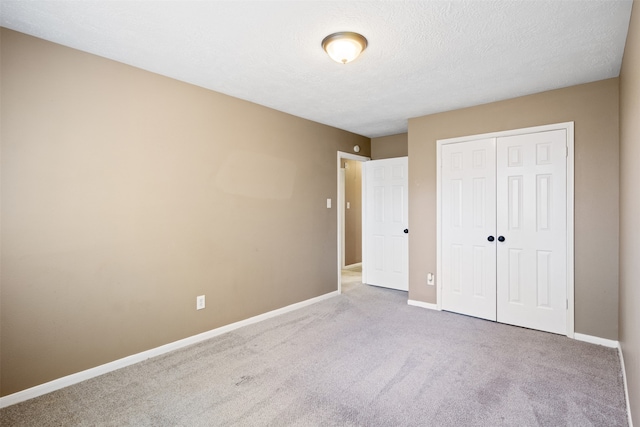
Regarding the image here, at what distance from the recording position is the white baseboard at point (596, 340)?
2850mm

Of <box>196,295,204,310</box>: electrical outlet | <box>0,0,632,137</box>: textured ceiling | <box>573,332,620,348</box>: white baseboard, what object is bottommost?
<box>573,332,620,348</box>: white baseboard

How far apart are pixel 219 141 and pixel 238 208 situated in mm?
707

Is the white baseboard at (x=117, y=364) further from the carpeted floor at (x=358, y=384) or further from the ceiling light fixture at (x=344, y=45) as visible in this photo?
the ceiling light fixture at (x=344, y=45)

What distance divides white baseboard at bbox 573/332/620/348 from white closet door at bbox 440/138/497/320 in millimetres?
729

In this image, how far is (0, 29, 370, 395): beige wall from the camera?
2121 millimetres

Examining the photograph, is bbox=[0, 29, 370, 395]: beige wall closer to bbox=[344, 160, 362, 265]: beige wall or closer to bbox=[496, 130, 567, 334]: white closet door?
bbox=[496, 130, 567, 334]: white closet door

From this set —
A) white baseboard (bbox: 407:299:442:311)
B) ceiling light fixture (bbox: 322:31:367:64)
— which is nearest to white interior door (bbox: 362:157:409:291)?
white baseboard (bbox: 407:299:442:311)

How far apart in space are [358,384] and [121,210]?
88.1 inches

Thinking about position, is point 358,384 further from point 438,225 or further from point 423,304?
point 438,225

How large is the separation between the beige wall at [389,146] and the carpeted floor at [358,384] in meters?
2.75

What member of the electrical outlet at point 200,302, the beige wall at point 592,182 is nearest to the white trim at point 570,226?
the beige wall at point 592,182

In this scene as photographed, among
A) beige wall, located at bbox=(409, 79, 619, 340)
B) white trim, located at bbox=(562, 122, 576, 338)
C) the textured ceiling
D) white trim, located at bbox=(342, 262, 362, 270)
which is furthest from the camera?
white trim, located at bbox=(342, 262, 362, 270)

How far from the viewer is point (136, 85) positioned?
8.66 feet

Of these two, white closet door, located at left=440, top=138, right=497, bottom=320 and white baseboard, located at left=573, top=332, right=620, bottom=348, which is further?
white closet door, located at left=440, top=138, right=497, bottom=320
